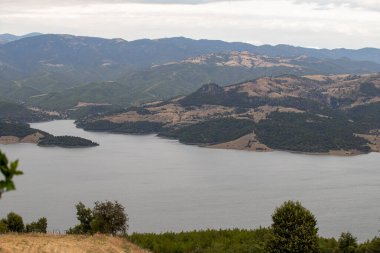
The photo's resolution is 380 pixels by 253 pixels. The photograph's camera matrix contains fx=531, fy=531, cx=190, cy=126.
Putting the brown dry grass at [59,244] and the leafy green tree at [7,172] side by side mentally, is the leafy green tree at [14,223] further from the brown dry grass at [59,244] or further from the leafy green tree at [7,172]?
the leafy green tree at [7,172]

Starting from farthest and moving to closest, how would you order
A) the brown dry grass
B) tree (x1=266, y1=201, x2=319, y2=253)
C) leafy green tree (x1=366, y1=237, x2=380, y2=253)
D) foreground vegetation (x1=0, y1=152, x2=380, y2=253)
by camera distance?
1. leafy green tree (x1=366, y1=237, x2=380, y2=253)
2. foreground vegetation (x1=0, y1=152, x2=380, y2=253)
3. tree (x1=266, y1=201, x2=319, y2=253)
4. the brown dry grass

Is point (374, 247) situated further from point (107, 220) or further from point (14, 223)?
point (14, 223)

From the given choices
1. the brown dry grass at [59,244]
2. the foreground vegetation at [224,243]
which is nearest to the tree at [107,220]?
the foreground vegetation at [224,243]

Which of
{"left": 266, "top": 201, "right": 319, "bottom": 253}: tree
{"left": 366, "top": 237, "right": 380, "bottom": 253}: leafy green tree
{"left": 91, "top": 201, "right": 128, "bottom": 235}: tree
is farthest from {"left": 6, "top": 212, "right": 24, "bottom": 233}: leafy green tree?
{"left": 366, "top": 237, "right": 380, "bottom": 253}: leafy green tree

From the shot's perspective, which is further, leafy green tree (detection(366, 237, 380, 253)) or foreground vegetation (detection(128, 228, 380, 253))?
foreground vegetation (detection(128, 228, 380, 253))

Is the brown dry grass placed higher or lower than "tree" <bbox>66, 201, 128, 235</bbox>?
higher

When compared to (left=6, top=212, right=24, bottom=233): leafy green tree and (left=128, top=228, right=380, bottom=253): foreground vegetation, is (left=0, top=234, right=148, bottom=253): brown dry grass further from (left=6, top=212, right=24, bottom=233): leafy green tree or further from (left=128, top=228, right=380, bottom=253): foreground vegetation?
(left=6, top=212, right=24, bottom=233): leafy green tree
